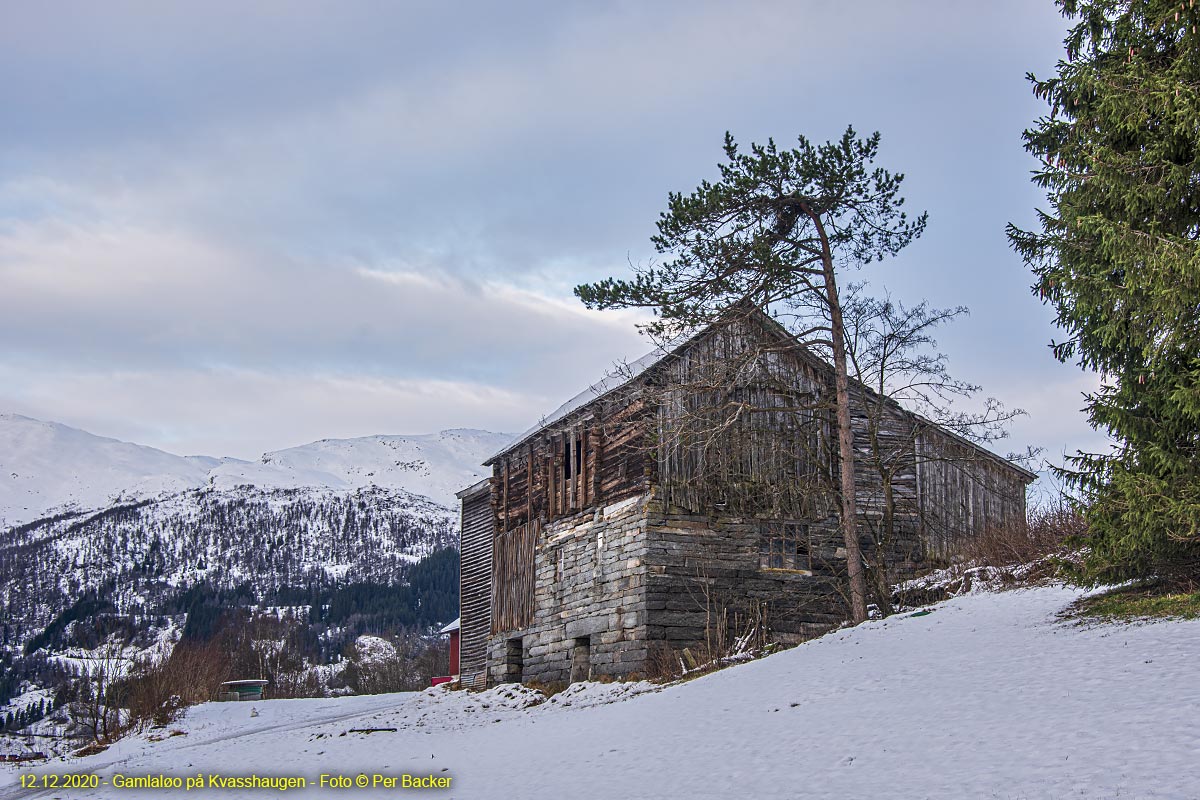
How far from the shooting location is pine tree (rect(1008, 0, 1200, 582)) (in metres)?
13.2

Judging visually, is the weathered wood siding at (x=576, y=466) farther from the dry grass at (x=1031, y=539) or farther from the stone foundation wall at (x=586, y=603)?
the dry grass at (x=1031, y=539)

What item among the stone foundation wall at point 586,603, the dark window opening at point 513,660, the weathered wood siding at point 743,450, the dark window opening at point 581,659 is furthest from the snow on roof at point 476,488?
the weathered wood siding at point 743,450

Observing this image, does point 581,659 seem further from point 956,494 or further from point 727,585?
point 956,494

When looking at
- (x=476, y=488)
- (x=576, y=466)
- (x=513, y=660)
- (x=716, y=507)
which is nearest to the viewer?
(x=716, y=507)

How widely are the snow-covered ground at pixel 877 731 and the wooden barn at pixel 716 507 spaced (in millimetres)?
2868

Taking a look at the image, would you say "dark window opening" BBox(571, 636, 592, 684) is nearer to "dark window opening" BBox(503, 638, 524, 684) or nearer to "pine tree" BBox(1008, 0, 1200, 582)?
"dark window opening" BBox(503, 638, 524, 684)

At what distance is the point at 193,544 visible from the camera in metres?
196

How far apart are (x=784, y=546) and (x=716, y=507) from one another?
1853 millimetres

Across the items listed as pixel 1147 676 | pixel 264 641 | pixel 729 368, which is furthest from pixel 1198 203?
pixel 264 641

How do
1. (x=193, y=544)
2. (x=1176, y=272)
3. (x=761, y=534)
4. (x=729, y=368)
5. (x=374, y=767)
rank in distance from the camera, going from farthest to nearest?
(x=193, y=544)
(x=761, y=534)
(x=729, y=368)
(x=374, y=767)
(x=1176, y=272)

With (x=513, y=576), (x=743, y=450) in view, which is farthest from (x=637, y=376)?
(x=513, y=576)

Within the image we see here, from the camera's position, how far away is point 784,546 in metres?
25.0

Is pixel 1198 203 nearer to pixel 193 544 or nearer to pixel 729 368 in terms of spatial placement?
pixel 729 368

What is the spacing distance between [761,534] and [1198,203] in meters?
13.0
